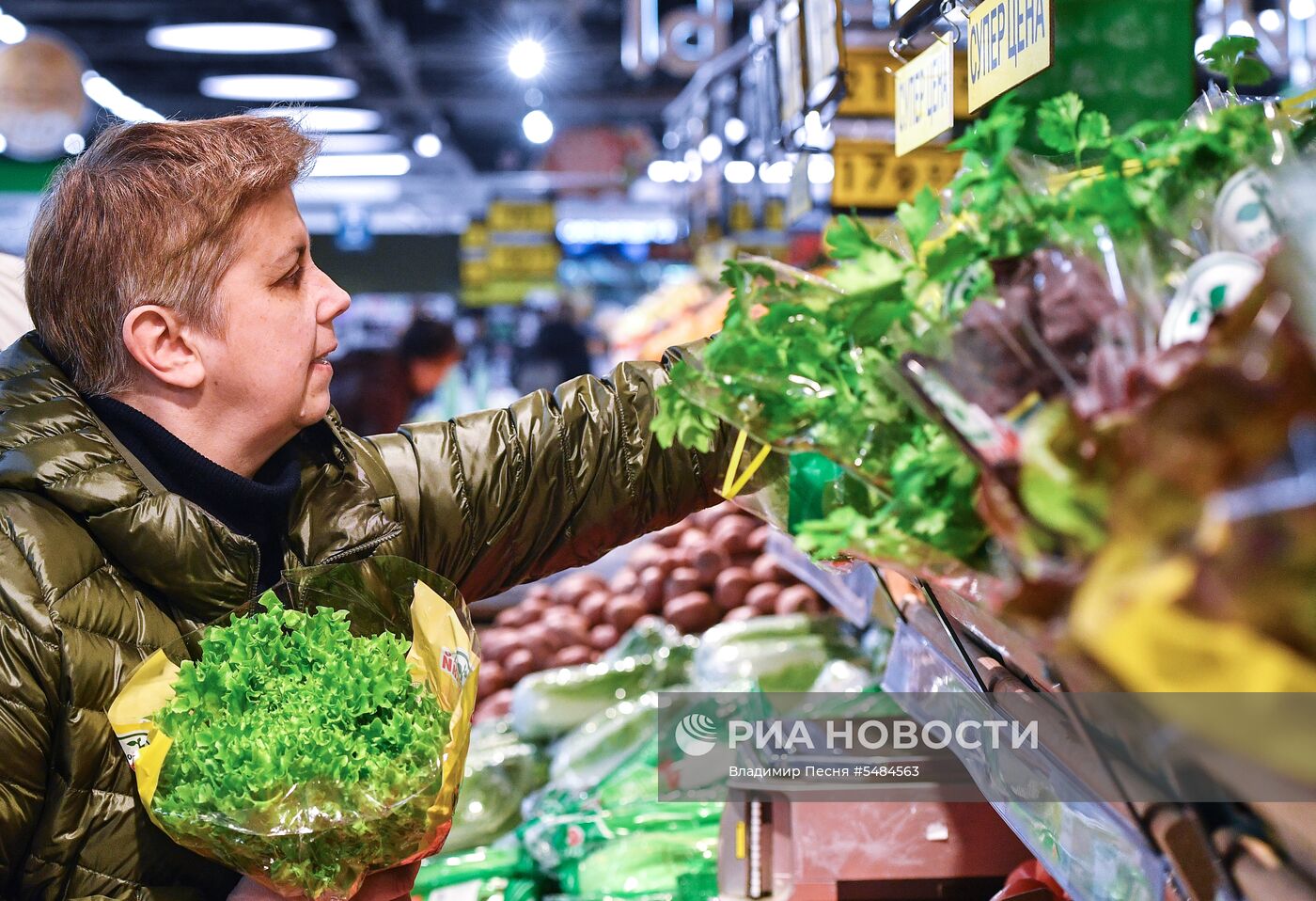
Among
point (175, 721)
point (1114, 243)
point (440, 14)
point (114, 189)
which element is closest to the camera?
point (1114, 243)

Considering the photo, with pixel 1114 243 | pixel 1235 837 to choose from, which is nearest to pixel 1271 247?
pixel 1114 243

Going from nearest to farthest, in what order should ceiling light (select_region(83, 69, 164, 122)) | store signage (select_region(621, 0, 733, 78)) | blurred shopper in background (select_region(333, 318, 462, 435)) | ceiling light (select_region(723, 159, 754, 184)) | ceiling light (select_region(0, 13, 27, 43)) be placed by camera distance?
store signage (select_region(621, 0, 733, 78)), blurred shopper in background (select_region(333, 318, 462, 435)), ceiling light (select_region(723, 159, 754, 184)), ceiling light (select_region(0, 13, 27, 43)), ceiling light (select_region(83, 69, 164, 122))

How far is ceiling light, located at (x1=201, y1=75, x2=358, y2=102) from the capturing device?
14484 millimetres

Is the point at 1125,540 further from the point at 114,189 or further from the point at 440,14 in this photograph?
the point at 440,14

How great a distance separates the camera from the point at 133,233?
5.58 feet

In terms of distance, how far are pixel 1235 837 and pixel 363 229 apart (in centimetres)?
1813

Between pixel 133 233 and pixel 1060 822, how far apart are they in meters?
1.41

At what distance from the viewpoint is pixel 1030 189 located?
962 millimetres

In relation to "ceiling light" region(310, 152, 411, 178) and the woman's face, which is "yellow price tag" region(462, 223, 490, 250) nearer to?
"ceiling light" region(310, 152, 411, 178)

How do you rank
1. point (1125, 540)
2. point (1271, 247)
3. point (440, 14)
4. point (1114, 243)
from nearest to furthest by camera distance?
point (1125, 540), point (1271, 247), point (1114, 243), point (440, 14)

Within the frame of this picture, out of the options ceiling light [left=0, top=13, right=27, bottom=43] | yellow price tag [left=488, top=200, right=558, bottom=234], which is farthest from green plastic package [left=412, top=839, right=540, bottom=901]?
yellow price tag [left=488, top=200, right=558, bottom=234]

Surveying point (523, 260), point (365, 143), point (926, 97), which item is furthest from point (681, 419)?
point (365, 143)

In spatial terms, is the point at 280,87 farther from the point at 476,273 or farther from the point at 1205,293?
the point at 1205,293

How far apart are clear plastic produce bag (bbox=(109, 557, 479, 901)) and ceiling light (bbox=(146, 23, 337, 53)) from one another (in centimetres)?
1099
